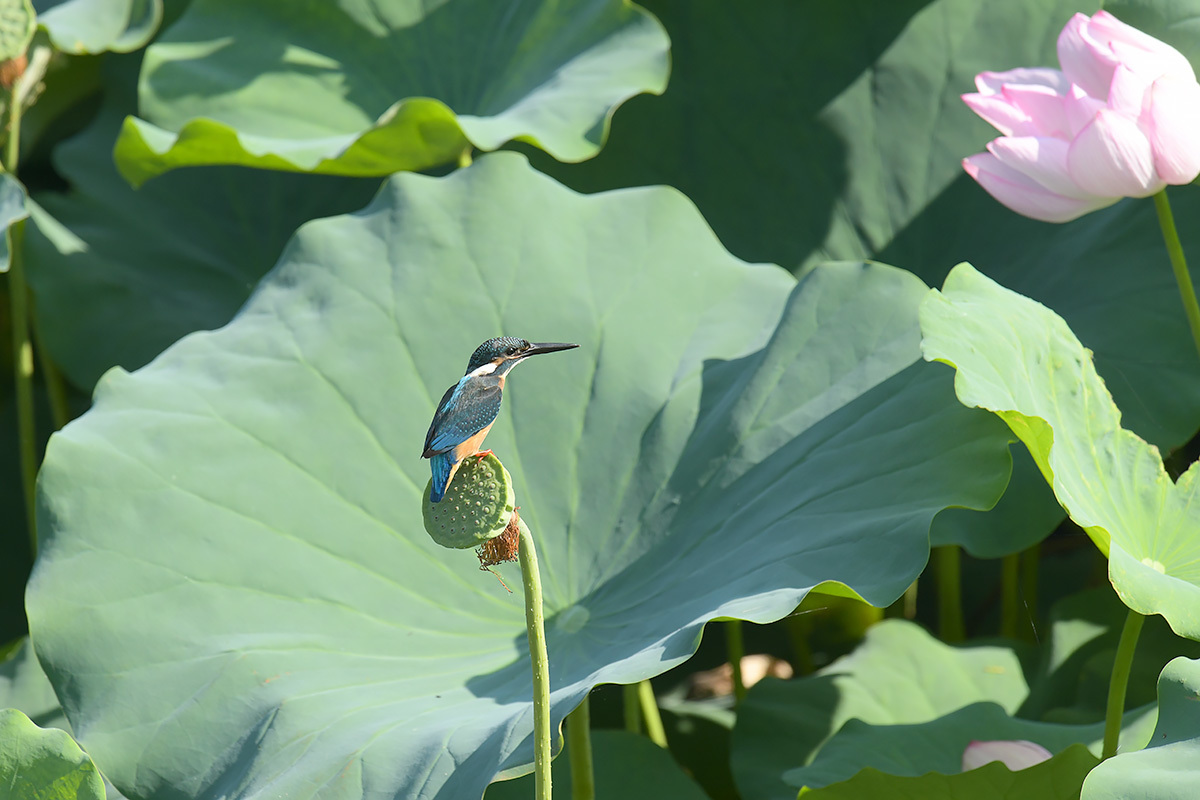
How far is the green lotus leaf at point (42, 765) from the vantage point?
3.29 ft

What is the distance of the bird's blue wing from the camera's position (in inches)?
30.1

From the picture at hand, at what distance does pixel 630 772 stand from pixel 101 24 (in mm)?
1670

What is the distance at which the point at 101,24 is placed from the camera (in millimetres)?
2041

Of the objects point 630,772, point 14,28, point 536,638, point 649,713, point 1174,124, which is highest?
point 14,28

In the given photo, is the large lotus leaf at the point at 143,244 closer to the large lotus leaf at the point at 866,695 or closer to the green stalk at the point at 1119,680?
the large lotus leaf at the point at 866,695

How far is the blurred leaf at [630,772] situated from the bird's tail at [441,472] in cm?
75

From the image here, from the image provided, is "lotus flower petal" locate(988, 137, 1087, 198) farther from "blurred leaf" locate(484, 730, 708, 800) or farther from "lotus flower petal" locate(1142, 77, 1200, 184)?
"blurred leaf" locate(484, 730, 708, 800)

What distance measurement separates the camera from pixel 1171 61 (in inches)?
45.9

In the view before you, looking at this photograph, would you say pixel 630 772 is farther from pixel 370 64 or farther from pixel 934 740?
pixel 370 64

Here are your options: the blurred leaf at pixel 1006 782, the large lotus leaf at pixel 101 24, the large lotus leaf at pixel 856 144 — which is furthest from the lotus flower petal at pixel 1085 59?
the large lotus leaf at pixel 101 24

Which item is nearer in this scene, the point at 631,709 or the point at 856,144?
the point at 631,709

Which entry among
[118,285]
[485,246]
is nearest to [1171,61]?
[485,246]

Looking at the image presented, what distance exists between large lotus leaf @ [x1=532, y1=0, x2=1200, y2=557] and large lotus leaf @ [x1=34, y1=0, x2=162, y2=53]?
0.83 meters

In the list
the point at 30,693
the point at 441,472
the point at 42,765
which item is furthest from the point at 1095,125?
the point at 30,693
